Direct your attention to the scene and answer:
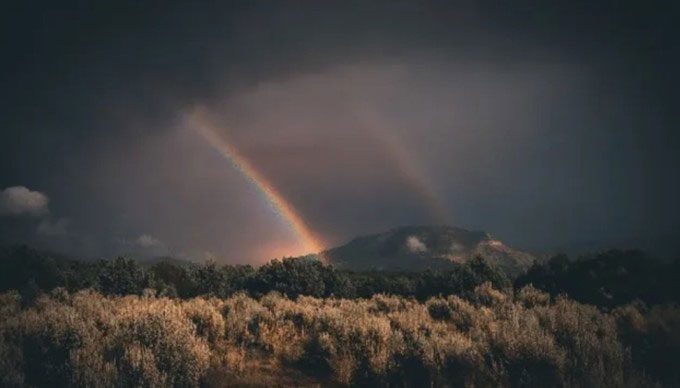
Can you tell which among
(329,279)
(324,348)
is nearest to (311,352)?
(324,348)

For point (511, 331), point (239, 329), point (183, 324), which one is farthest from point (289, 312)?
point (511, 331)

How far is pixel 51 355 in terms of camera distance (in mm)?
12320

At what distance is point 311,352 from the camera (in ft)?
49.1

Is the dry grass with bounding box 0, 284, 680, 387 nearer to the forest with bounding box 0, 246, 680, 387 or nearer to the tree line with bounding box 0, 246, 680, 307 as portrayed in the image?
the forest with bounding box 0, 246, 680, 387

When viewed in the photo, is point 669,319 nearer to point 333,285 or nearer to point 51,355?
point 51,355

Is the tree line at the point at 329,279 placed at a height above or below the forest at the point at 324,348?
above

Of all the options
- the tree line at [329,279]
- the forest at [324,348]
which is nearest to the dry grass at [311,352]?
the forest at [324,348]

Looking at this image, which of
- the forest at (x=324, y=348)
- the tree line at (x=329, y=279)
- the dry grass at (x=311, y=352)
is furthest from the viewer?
the tree line at (x=329, y=279)

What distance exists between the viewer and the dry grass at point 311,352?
11.3 meters

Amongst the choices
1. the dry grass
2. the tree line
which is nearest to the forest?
the dry grass

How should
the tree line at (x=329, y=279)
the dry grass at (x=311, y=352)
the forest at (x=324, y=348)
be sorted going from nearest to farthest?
the dry grass at (x=311, y=352) < the forest at (x=324, y=348) < the tree line at (x=329, y=279)

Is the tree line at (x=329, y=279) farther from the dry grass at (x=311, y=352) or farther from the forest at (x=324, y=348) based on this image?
the dry grass at (x=311, y=352)

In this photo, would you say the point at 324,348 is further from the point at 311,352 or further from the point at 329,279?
the point at 329,279

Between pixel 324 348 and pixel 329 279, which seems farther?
pixel 329 279
